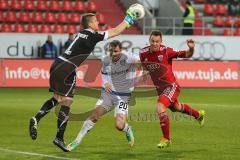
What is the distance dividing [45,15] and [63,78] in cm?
2380

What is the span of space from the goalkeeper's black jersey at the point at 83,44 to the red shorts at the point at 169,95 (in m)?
1.72

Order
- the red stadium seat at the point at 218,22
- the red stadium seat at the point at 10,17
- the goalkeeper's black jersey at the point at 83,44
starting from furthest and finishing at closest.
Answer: the red stadium seat at the point at 218,22 → the red stadium seat at the point at 10,17 → the goalkeeper's black jersey at the point at 83,44

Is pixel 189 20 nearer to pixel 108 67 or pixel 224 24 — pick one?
pixel 224 24

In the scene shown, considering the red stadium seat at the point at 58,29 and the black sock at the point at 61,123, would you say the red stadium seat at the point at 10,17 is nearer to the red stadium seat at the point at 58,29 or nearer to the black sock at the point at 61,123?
the red stadium seat at the point at 58,29

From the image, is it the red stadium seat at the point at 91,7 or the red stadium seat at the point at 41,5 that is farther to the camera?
the red stadium seat at the point at 91,7

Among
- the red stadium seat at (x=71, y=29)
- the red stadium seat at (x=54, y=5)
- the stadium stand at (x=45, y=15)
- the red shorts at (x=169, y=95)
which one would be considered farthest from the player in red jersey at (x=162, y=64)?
the red stadium seat at (x=54, y=5)

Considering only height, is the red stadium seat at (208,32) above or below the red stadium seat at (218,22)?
below

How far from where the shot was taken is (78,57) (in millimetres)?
12000

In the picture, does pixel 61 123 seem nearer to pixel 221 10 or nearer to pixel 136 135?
pixel 136 135

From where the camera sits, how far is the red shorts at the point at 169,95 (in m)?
12.8

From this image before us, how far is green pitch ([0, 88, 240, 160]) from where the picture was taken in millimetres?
11797

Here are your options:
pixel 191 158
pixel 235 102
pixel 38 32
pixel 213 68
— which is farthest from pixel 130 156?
pixel 38 32

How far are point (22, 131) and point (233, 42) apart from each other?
70.3 feet

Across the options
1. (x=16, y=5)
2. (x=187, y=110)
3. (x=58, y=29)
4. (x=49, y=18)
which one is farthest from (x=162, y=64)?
(x=16, y=5)
